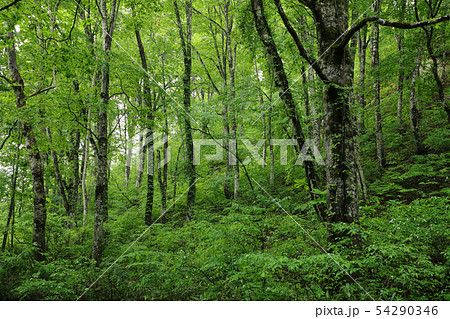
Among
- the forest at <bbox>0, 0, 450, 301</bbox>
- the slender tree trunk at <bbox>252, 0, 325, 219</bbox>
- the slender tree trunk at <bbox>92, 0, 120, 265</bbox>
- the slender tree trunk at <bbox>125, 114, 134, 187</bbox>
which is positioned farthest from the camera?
the slender tree trunk at <bbox>125, 114, 134, 187</bbox>

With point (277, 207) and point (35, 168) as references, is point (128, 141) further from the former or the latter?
point (277, 207)

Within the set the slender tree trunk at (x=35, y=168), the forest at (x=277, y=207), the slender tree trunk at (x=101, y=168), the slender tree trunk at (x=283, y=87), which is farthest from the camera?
the slender tree trunk at (x=101, y=168)

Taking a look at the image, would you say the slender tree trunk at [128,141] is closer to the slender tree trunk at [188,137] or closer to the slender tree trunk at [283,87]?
the slender tree trunk at [188,137]

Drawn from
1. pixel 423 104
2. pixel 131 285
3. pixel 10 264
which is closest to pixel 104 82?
pixel 10 264

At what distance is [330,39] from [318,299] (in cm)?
409

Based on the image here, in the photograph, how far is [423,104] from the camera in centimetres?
1310

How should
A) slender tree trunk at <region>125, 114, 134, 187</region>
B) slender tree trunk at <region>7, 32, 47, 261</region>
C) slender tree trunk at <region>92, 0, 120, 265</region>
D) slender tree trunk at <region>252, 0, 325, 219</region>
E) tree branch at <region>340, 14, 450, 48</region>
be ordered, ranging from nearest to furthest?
tree branch at <region>340, 14, 450, 48</region>
slender tree trunk at <region>252, 0, 325, 219</region>
slender tree trunk at <region>7, 32, 47, 261</region>
slender tree trunk at <region>92, 0, 120, 265</region>
slender tree trunk at <region>125, 114, 134, 187</region>

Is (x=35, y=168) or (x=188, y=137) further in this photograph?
(x=188, y=137)

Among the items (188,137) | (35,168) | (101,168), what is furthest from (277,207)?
(35,168)

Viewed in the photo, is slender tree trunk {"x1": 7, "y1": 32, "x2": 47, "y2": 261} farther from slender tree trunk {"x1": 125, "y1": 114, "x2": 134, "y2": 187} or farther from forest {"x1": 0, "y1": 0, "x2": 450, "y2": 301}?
slender tree trunk {"x1": 125, "y1": 114, "x2": 134, "y2": 187}

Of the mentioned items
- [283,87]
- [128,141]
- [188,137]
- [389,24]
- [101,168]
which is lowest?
[101,168]

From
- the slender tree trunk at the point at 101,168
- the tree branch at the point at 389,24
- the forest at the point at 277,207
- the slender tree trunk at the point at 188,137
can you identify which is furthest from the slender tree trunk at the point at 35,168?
the tree branch at the point at 389,24

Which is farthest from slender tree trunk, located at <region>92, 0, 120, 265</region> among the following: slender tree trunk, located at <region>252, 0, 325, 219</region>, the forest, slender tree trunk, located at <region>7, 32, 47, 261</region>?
slender tree trunk, located at <region>252, 0, 325, 219</region>
